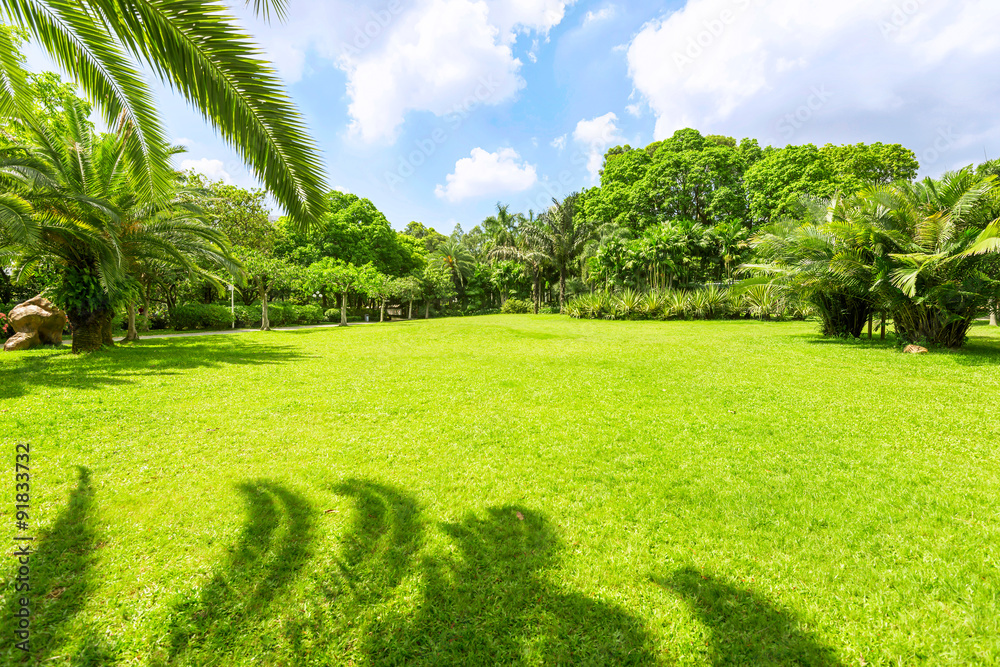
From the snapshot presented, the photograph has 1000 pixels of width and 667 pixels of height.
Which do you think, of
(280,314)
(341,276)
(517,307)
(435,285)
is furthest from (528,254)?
(280,314)

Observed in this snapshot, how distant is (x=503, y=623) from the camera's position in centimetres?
229

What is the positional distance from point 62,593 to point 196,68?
3.96 meters

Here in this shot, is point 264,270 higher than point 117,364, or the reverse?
point 264,270

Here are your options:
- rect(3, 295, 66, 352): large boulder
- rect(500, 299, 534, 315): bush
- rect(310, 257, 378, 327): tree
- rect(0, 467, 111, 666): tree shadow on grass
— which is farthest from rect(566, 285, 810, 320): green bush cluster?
rect(3, 295, 66, 352): large boulder

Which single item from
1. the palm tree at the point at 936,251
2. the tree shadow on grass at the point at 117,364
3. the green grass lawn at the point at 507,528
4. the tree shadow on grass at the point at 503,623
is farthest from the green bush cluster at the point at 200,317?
the palm tree at the point at 936,251

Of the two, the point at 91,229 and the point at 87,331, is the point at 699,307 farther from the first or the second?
the point at 87,331

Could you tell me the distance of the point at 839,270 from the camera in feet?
40.3

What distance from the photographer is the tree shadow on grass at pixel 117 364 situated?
7.39 metres

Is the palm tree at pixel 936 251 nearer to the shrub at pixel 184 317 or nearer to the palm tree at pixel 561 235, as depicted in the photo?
the palm tree at pixel 561 235

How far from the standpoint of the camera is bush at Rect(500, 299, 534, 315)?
41625mm

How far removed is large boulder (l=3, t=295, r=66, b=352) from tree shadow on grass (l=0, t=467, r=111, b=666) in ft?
48.0

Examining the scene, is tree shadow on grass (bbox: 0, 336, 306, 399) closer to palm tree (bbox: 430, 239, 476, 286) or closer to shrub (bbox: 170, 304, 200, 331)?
shrub (bbox: 170, 304, 200, 331)

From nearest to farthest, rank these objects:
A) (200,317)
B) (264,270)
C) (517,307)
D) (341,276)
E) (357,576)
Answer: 1. (357,576)
2. (264,270)
3. (200,317)
4. (341,276)
5. (517,307)

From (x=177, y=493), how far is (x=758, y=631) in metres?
4.74
